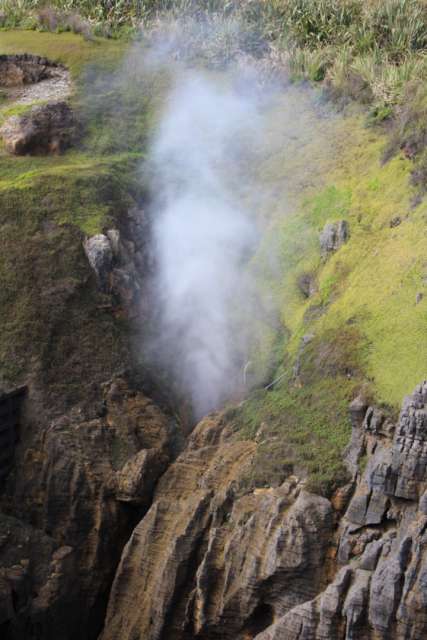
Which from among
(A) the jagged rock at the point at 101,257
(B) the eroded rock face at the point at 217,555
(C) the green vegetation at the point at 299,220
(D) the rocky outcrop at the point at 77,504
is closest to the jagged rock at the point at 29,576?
(D) the rocky outcrop at the point at 77,504

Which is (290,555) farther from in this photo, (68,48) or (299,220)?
(68,48)

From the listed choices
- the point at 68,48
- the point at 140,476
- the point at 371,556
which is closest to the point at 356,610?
the point at 371,556

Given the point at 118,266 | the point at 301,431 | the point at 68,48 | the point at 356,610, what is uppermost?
the point at 68,48

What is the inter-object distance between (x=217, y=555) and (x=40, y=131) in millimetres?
15800

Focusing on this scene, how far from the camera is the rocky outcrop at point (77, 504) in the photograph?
21.6 m

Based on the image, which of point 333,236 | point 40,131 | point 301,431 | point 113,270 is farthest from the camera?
point 40,131

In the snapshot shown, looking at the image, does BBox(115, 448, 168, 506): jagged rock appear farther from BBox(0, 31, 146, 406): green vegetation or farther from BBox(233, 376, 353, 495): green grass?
BBox(0, 31, 146, 406): green vegetation

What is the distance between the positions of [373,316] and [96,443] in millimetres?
6649

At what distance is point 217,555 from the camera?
2002cm

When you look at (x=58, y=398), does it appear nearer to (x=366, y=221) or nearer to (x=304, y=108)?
(x=366, y=221)

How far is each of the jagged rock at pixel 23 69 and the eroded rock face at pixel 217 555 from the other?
59.8 feet

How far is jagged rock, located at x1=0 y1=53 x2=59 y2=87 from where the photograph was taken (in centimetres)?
3588

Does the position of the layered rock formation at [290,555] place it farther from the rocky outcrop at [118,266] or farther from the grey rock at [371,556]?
the rocky outcrop at [118,266]

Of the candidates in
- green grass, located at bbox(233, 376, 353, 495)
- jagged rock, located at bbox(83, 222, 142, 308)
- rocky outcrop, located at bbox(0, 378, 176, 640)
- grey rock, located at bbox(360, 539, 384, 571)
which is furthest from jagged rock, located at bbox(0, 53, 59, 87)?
grey rock, located at bbox(360, 539, 384, 571)
